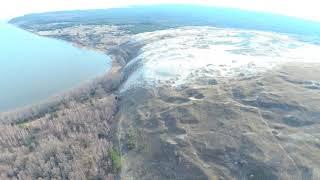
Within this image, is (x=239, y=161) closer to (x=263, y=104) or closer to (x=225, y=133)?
(x=225, y=133)

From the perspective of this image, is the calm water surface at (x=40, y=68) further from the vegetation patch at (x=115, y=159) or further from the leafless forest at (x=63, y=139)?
the vegetation patch at (x=115, y=159)

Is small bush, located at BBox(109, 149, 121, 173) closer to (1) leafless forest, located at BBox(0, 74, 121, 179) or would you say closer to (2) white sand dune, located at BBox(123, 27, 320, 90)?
(1) leafless forest, located at BBox(0, 74, 121, 179)

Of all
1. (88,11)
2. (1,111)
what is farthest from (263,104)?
(88,11)

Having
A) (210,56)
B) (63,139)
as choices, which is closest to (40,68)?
(210,56)

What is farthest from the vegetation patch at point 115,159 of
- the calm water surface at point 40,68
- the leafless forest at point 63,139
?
the calm water surface at point 40,68

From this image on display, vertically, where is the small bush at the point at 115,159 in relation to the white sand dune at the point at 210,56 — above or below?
below

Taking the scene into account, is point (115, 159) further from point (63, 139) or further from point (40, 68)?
point (40, 68)

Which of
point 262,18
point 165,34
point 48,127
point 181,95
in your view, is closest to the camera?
point 48,127

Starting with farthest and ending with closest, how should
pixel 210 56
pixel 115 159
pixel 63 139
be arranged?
1. pixel 210 56
2. pixel 63 139
3. pixel 115 159

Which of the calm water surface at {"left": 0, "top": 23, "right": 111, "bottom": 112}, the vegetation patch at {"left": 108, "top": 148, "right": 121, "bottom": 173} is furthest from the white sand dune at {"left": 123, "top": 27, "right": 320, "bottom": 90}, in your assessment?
the vegetation patch at {"left": 108, "top": 148, "right": 121, "bottom": 173}
